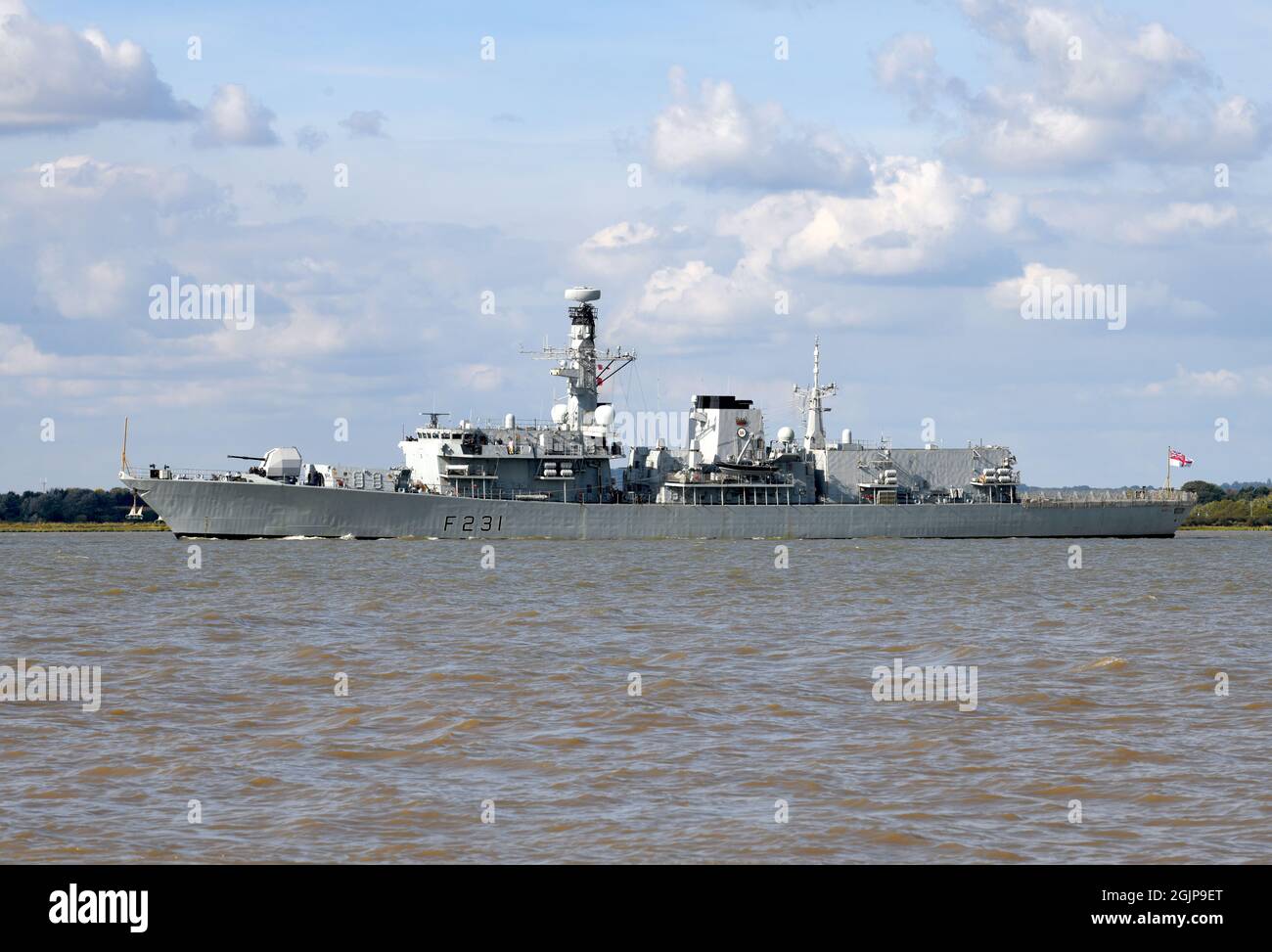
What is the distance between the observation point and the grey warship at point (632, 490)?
208 feet

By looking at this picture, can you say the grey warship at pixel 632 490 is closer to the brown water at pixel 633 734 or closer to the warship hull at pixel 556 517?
the warship hull at pixel 556 517

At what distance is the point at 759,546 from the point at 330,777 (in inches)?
2009

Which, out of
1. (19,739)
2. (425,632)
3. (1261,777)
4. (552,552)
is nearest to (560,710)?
(19,739)

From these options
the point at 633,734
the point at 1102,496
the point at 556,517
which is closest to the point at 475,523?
the point at 556,517

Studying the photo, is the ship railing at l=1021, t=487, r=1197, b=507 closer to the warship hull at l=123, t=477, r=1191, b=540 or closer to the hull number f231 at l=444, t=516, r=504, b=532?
the warship hull at l=123, t=477, r=1191, b=540

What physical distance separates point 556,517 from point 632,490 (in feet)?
21.4

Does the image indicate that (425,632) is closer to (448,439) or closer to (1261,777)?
(1261,777)

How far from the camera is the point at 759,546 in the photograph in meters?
63.2

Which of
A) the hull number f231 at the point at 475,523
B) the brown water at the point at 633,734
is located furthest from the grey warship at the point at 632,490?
the brown water at the point at 633,734

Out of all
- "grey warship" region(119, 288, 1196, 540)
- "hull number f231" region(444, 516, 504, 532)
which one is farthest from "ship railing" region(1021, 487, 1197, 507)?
"hull number f231" region(444, 516, 504, 532)

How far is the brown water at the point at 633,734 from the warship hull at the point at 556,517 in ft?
99.6

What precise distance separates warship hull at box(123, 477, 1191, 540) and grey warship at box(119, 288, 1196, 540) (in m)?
0.07

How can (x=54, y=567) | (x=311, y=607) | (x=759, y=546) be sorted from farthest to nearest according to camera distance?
(x=759, y=546) < (x=54, y=567) < (x=311, y=607)

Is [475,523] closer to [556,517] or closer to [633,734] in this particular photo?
[556,517]
